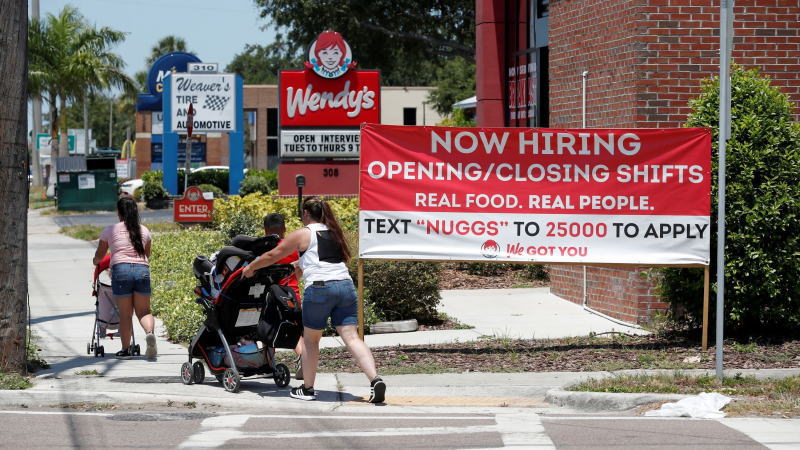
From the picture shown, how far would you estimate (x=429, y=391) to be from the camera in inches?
381

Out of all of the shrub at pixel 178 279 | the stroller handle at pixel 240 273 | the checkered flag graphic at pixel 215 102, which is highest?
the checkered flag graphic at pixel 215 102

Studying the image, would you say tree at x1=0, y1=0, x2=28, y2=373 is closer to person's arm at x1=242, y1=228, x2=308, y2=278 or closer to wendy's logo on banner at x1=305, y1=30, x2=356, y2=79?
person's arm at x1=242, y1=228, x2=308, y2=278

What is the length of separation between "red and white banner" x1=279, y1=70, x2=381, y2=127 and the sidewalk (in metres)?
7.58

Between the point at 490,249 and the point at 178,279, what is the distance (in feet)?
23.4

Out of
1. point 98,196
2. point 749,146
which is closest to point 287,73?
point 749,146

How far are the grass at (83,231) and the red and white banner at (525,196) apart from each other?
19074 millimetres

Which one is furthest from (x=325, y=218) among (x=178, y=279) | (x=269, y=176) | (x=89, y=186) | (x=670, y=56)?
(x=269, y=176)

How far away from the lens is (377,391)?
8.94 m

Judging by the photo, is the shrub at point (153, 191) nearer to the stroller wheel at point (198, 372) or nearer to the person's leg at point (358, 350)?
the stroller wheel at point (198, 372)

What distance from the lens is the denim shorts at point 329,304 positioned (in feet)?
29.3

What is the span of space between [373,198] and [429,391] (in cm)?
241

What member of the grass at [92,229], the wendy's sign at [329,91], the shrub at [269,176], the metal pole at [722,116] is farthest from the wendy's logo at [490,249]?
the shrub at [269,176]

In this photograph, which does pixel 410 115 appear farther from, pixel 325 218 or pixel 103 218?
pixel 325 218

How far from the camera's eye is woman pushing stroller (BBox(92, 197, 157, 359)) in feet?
37.0
